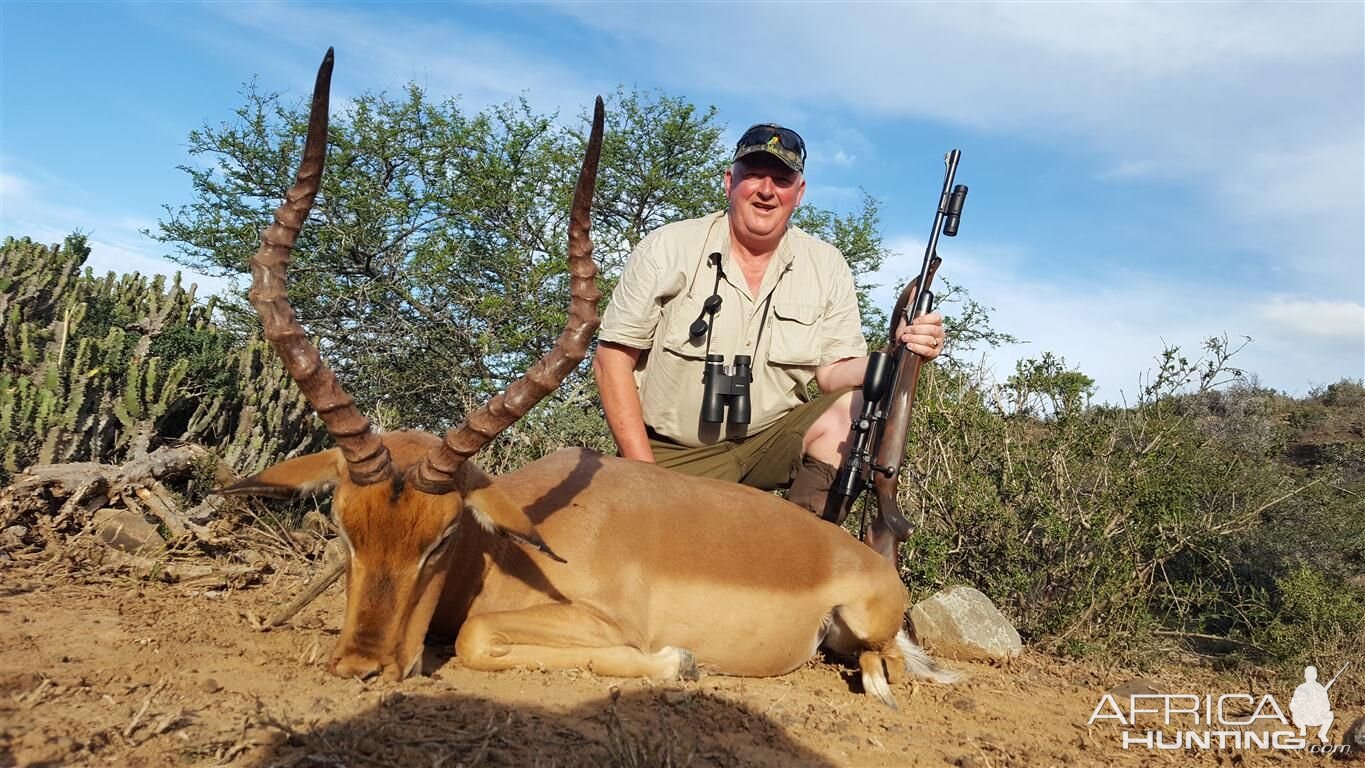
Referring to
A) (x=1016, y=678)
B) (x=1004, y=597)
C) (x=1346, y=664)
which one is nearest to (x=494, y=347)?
(x=1004, y=597)

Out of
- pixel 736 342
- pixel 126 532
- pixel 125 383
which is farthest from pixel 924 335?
pixel 125 383

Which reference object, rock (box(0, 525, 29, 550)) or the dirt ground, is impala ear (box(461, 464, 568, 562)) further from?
rock (box(0, 525, 29, 550))

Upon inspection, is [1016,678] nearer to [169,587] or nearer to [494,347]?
[169,587]

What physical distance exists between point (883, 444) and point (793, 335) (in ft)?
3.66

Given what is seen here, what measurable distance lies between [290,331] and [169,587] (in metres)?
2.55

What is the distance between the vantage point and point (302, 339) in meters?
4.03

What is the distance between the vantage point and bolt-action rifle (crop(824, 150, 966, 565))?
623 centimetres

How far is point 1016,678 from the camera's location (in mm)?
5773

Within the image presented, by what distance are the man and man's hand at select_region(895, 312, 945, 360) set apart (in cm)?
6

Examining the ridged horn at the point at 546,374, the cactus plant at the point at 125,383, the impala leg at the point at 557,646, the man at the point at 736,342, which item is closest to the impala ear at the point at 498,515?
the ridged horn at the point at 546,374

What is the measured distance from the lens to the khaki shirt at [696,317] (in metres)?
6.82

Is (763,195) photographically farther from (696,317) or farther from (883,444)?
(883,444)

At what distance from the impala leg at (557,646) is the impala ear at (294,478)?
90 centimetres

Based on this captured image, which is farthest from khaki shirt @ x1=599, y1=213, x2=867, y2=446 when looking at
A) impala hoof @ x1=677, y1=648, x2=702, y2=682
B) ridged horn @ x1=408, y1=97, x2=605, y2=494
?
ridged horn @ x1=408, y1=97, x2=605, y2=494
